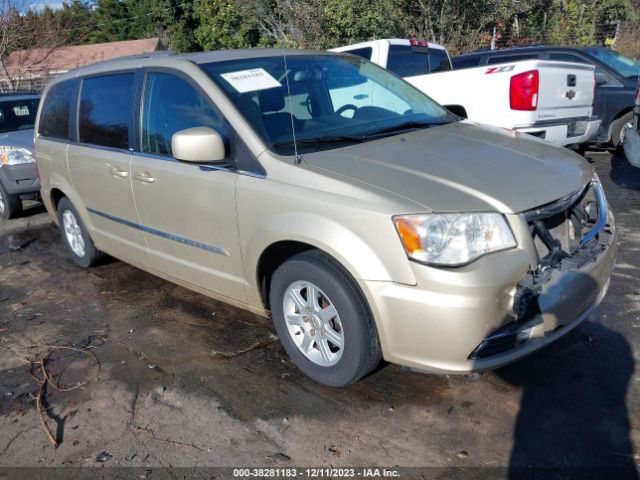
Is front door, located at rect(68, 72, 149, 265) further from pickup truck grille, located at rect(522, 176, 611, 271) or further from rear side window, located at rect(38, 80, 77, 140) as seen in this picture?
pickup truck grille, located at rect(522, 176, 611, 271)

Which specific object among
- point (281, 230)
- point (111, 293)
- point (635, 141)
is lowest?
point (111, 293)

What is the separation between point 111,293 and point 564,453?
12.4 ft

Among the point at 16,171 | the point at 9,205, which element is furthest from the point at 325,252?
the point at 9,205

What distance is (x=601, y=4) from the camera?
62.7 ft

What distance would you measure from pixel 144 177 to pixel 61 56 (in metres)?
29.9

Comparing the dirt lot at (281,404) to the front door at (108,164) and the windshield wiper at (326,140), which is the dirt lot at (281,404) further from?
the windshield wiper at (326,140)

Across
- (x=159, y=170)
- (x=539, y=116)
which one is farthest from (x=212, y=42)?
(x=159, y=170)

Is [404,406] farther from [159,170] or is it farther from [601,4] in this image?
[601,4]

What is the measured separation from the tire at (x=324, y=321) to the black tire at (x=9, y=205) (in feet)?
19.5

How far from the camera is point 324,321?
3.08 meters

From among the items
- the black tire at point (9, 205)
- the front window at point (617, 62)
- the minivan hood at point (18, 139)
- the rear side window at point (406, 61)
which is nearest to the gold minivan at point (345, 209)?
the minivan hood at point (18, 139)

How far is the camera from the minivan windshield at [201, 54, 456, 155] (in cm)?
339

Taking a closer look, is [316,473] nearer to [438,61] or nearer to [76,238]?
[76,238]

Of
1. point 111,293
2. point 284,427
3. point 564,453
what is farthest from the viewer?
point 111,293
